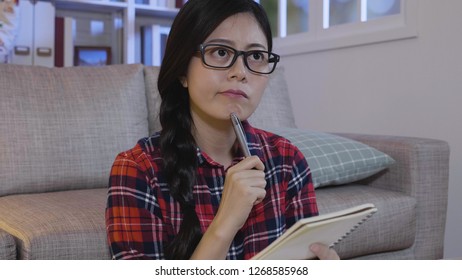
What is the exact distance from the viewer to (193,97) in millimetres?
932

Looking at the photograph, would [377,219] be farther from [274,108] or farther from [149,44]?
[149,44]

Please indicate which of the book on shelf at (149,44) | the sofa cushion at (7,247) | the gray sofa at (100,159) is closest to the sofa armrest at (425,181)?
the gray sofa at (100,159)

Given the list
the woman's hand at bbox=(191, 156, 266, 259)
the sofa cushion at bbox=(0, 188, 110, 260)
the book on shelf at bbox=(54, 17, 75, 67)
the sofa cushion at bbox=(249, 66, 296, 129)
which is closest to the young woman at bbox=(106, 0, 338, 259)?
the woman's hand at bbox=(191, 156, 266, 259)

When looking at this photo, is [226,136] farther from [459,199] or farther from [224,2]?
[459,199]

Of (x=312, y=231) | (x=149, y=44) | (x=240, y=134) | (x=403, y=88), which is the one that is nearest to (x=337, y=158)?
(x=403, y=88)

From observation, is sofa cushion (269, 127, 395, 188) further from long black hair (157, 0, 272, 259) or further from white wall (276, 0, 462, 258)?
long black hair (157, 0, 272, 259)

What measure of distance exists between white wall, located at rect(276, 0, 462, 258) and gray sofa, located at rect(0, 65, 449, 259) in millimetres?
372

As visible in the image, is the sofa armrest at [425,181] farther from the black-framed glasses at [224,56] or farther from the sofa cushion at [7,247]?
the sofa cushion at [7,247]

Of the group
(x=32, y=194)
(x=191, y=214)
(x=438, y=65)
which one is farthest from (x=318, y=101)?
(x=191, y=214)

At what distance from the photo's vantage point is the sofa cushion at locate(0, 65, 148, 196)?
1.51m

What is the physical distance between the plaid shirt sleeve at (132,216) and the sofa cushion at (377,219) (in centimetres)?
74

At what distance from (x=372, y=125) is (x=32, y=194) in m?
1.46

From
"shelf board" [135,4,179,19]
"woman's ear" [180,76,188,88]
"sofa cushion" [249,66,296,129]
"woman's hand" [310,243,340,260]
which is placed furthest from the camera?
"shelf board" [135,4,179,19]

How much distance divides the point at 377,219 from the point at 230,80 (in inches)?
34.7
